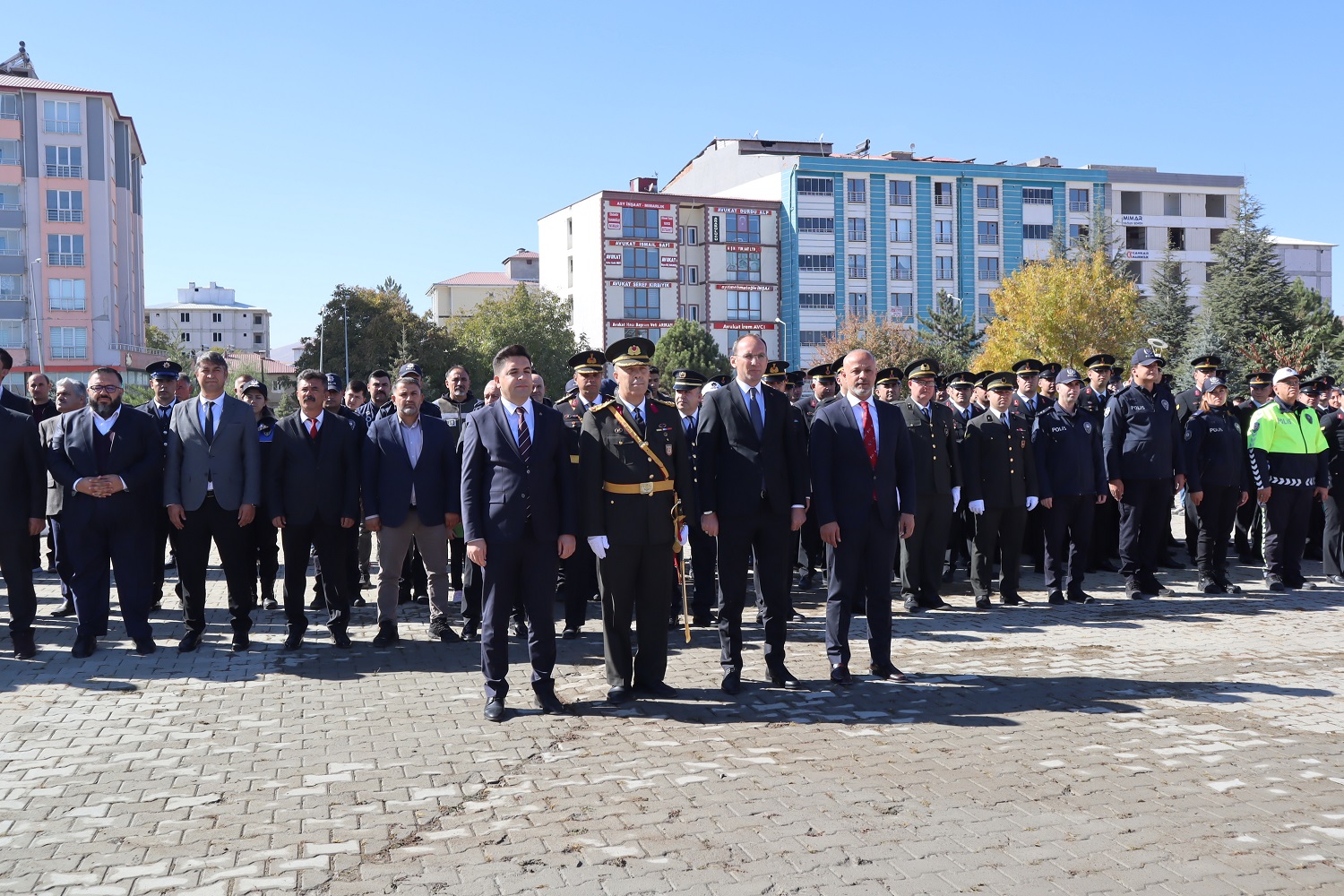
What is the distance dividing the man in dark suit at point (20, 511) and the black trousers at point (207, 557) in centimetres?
114

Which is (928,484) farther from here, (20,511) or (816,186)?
(816,186)

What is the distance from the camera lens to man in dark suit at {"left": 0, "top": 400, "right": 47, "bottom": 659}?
904cm

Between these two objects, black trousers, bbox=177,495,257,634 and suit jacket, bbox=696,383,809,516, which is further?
black trousers, bbox=177,495,257,634

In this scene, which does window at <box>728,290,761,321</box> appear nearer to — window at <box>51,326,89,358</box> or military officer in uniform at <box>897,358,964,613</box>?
window at <box>51,326,89,358</box>

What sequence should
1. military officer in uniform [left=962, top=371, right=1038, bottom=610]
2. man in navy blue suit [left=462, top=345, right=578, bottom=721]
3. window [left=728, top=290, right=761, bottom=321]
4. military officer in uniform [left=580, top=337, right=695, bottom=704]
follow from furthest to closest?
window [left=728, top=290, right=761, bottom=321] < military officer in uniform [left=962, top=371, right=1038, bottom=610] < military officer in uniform [left=580, top=337, right=695, bottom=704] < man in navy blue suit [left=462, top=345, right=578, bottom=721]

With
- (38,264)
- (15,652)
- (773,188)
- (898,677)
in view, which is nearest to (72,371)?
(38,264)

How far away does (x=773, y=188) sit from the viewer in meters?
76.1

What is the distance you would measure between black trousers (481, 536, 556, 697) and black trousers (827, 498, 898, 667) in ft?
6.27

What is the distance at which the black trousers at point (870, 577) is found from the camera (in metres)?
7.86

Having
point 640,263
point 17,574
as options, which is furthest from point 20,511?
point 640,263

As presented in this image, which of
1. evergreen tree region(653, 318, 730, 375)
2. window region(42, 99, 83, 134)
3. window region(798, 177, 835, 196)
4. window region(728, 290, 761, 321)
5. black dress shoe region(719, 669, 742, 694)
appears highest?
window region(42, 99, 83, 134)

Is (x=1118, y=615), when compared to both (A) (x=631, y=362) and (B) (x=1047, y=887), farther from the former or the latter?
(B) (x=1047, y=887)

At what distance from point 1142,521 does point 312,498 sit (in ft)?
26.1

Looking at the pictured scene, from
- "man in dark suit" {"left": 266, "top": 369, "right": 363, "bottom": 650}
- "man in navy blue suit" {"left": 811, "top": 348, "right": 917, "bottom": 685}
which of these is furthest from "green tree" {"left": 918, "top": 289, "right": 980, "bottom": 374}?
"man in navy blue suit" {"left": 811, "top": 348, "right": 917, "bottom": 685}
